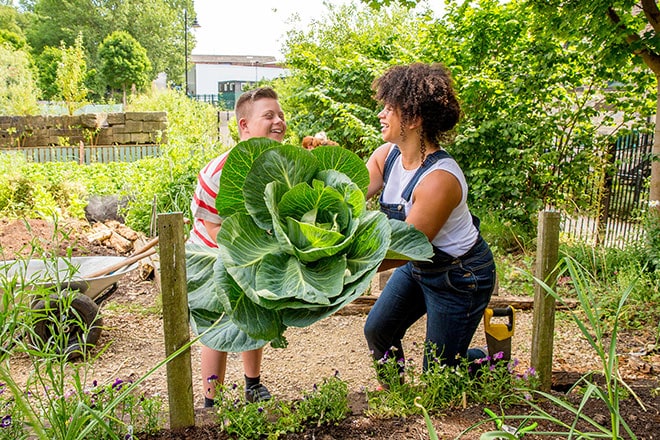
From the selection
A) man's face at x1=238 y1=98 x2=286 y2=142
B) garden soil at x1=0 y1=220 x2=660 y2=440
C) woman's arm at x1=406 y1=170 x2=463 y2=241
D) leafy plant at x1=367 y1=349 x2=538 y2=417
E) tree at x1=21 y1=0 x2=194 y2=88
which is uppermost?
tree at x1=21 y1=0 x2=194 y2=88

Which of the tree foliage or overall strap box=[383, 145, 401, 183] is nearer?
overall strap box=[383, 145, 401, 183]

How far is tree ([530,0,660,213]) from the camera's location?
437 centimetres

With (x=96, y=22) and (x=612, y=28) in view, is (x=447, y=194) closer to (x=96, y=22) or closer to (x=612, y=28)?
(x=612, y=28)

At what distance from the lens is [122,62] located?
29.4 metres

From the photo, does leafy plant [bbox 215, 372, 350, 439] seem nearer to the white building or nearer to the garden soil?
the garden soil

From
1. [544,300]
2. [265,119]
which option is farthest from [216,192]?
[544,300]

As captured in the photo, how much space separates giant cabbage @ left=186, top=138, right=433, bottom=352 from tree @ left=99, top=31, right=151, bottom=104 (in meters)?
30.5

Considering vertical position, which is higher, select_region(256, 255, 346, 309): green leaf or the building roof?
the building roof

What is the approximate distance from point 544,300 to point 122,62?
3099cm

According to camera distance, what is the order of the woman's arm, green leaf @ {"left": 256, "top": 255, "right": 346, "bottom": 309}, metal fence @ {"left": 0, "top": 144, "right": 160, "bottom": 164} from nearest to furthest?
1. green leaf @ {"left": 256, "top": 255, "right": 346, "bottom": 309}
2. the woman's arm
3. metal fence @ {"left": 0, "top": 144, "right": 160, "bottom": 164}

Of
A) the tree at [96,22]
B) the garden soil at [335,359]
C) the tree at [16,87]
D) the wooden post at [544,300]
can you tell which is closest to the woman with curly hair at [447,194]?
the wooden post at [544,300]

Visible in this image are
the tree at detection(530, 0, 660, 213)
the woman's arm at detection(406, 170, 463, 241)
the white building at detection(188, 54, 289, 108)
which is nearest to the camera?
the woman's arm at detection(406, 170, 463, 241)

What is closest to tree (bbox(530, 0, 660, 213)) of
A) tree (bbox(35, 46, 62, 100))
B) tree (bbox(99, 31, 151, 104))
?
tree (bbox(99, 31, 151, 104))

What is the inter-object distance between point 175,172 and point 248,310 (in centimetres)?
564
